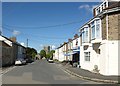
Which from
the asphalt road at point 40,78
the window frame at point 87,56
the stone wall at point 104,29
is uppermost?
the stone wall at point 104,29

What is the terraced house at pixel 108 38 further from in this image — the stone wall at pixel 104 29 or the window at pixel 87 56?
the window at pixel 87 56

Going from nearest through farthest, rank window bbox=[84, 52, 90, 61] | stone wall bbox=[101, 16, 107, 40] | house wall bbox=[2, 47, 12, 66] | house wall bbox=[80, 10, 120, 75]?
house wall bbox=[80, 10, 120, 75] < stone wall bbox=[101, 16, 107, 40] < window bbox=[84, 52, 90, 61] < house wall bbox=[2, 47, 12, 66]

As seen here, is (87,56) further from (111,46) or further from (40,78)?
(40,78)

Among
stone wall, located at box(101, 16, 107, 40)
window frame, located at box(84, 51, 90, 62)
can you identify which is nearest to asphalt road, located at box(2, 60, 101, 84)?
stone wall, located at box(101, 16, 107, 40)

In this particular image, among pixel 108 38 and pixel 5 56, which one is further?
pixel 5 56

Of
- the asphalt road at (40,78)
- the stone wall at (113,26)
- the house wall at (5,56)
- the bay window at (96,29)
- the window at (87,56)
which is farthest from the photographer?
the house wall at (5,56)

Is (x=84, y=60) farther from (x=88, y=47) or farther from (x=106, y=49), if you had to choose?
(x=106, y=49)

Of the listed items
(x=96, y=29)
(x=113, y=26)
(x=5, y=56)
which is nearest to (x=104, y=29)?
(x=113, y=26)

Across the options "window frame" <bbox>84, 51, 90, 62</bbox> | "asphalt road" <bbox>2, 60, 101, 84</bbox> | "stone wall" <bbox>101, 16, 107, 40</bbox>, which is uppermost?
"stone wall" <bbox>101, 16, 107, 40</bbox>

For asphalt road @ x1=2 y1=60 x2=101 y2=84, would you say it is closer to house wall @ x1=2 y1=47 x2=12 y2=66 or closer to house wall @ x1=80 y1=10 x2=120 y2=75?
house wall @ x1=80 y1=10 x2=120 y2=75

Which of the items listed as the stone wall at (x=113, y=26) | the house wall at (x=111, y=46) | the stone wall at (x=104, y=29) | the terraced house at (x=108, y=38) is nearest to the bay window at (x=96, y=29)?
the terraced house at (x=108, y=38)

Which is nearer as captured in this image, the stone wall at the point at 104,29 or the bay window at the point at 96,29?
the stone wall at the point at 104,29

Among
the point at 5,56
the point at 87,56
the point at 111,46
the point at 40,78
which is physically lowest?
the point at 40,78

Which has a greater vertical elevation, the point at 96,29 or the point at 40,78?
the point at 96,29
